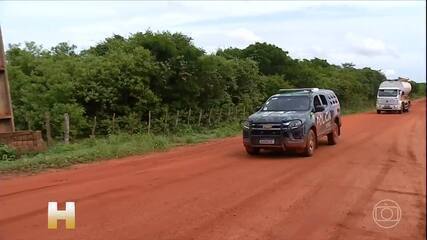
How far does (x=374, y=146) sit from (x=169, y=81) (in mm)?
9488

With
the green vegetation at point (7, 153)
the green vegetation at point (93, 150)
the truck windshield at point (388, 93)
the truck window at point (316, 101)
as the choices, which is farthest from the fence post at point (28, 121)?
the truck windshield at point (388, 93)

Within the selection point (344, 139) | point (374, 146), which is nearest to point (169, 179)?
point (374, 146)

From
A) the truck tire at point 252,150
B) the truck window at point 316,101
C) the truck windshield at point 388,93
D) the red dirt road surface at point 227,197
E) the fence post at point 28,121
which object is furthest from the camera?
the truck windshield at point 388,93

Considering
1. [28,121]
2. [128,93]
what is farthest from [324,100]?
[28,121]

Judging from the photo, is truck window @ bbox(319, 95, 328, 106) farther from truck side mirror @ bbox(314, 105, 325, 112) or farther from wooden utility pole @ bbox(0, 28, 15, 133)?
wooden utility pole @ bbox(0, 28, 15, 133)

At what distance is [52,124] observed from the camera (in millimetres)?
19531

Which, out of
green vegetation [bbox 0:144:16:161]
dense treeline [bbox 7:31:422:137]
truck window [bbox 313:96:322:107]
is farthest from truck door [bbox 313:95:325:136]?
green vegetation [bbox 0:144:16:161]

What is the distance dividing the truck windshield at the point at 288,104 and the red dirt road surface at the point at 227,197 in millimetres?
1739

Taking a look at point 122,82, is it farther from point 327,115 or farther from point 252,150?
point 327,115

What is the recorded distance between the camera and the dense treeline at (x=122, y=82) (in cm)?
2080

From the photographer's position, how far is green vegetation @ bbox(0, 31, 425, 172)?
771 inches

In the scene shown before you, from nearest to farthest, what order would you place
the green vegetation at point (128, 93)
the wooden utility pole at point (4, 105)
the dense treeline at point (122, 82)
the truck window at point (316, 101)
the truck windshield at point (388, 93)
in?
the truck window at point (316, 101), the wooden utility pole at point (4, 105), the green vegetation at point (128, 93), the dense treeline at point (122, 82), the truck windshield at point (388, 93)

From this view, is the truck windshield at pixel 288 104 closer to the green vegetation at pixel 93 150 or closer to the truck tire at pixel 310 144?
the truck tire at pixel 310 144

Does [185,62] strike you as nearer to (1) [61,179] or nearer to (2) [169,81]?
(2) [169,81]
